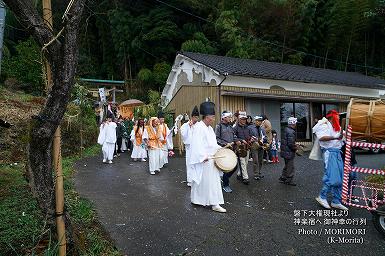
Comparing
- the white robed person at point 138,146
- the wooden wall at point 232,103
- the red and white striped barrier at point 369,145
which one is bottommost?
the white robed person at point 138,146

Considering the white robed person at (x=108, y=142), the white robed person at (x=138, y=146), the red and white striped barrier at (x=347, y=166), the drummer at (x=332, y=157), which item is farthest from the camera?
the white robed person at (x=138, y=146)

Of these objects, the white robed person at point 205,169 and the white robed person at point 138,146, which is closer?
the white robed person at point 205,169

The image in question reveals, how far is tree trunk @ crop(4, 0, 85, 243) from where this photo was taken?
3664mm

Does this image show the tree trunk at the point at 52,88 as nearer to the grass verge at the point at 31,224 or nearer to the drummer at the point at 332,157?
the grass verge at the point at 31,224

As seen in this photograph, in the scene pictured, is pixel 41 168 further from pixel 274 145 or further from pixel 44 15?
pixel 274 145

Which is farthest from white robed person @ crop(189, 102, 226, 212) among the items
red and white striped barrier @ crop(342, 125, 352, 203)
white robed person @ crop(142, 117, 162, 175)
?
white robed person @ crop(142, 117, 162, 175)

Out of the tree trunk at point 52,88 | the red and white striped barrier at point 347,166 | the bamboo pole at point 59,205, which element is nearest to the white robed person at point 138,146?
the red and white striped barrier at point 347,166

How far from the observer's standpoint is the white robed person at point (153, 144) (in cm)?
1069

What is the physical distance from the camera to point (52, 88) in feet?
12.4

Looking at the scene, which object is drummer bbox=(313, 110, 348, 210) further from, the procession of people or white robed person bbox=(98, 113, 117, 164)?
white robed person bbox=(98, 113, 117, 164)

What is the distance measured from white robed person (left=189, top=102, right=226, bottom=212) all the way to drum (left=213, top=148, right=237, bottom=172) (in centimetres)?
11

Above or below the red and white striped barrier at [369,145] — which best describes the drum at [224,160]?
below

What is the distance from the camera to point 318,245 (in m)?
4.94

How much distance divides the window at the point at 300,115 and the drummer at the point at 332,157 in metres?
10.5
